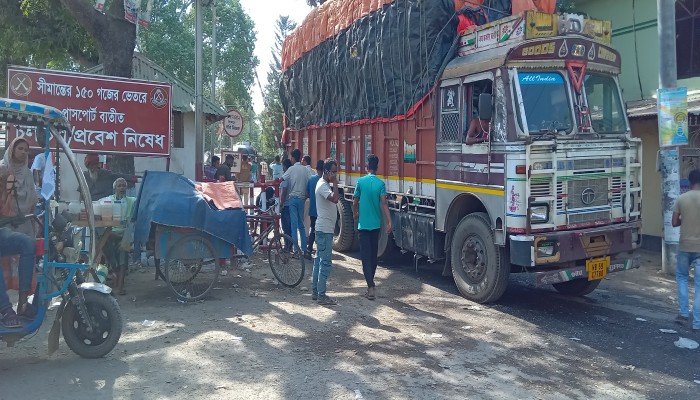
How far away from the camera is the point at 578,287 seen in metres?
8.61

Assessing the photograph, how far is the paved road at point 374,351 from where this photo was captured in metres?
5.15

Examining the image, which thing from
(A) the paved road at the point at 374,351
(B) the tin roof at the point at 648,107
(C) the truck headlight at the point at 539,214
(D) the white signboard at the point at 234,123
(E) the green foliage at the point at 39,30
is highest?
(E) the green foliage at the point at 39,30

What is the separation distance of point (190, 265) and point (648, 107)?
9.15 meters

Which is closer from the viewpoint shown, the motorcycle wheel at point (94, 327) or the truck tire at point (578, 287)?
the motorcycle wheel at point (94, 327)

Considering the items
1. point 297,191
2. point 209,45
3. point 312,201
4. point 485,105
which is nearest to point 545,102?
point 485,105

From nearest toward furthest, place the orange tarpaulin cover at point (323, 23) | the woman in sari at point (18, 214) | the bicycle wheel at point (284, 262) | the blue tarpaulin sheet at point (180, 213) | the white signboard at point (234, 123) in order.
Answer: the woman in sari at point (18, 214)
the blue tarpaulin sheet at point (180, 213)
the bicycle wheel at point (284, 262)
the orange tarpaulin cover at point (323, 23)
the white signboard at point (234, 123)

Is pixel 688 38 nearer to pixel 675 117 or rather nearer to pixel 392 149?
pixel 675 117

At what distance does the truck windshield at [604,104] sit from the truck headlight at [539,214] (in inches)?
58.1

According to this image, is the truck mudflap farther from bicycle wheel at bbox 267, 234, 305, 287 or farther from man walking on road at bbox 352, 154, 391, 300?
bicycle wheel at bbox 267, 234, 305, 287

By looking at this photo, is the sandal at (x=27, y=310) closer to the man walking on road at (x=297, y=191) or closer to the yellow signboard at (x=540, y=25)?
the man walking on road at (x=297, y=191)

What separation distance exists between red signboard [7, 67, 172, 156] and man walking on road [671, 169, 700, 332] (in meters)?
6.86

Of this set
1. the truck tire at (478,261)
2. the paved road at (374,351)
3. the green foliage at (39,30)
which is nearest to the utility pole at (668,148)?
the paved road at (374,351)

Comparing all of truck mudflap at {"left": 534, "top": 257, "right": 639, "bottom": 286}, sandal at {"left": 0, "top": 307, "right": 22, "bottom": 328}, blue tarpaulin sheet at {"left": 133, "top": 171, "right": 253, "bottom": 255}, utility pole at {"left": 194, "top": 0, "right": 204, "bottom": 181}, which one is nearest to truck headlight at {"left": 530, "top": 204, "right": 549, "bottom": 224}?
truck mudflap at {"left": 534, "top": 257, "right": 639, "bottom": 286}

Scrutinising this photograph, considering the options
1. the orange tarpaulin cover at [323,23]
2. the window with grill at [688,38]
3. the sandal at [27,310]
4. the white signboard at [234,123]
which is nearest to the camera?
the sandal at [27,310]
